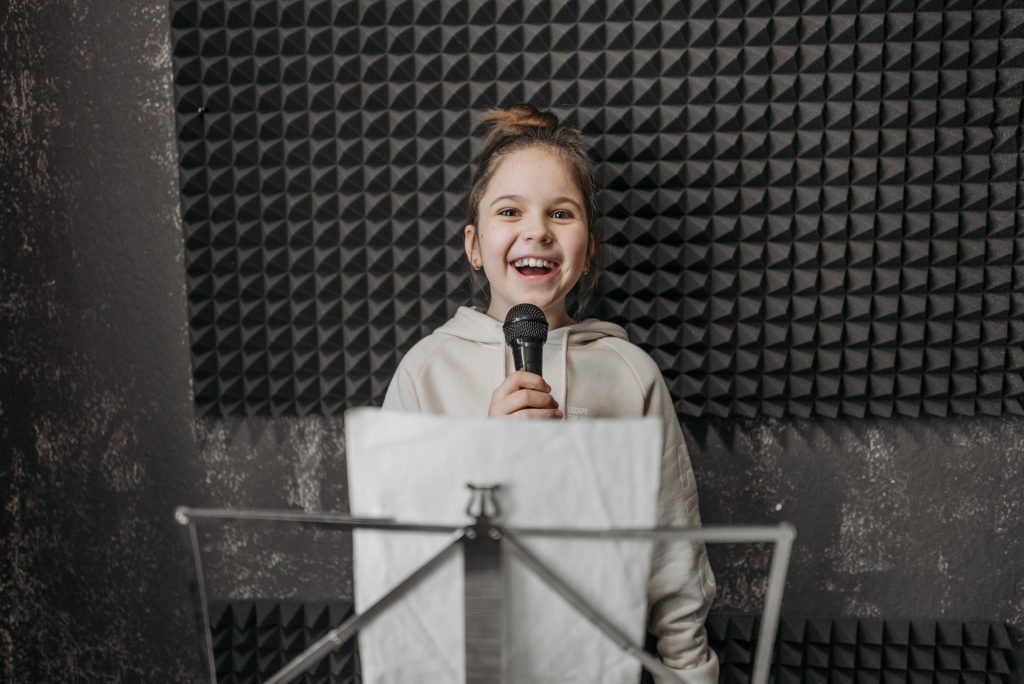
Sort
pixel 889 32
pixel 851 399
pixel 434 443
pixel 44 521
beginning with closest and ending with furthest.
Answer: pixel 434 443 → pixel 889 32 → pixel 851 399 → pixel 44 521

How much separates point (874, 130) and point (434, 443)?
108cm

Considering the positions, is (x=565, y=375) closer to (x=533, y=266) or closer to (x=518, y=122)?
(x=533, y=266)

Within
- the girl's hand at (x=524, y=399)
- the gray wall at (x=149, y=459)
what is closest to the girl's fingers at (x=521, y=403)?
the girl's hand at (x=524, y=399)

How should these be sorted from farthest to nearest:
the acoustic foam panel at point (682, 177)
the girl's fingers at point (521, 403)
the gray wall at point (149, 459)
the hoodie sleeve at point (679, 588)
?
the gray wall at point (149, 459)
the acoustic foam panel at point (682, 177)
the hoodie sleeve at point (679, 588)
the girl's fingers at point (521, 403)

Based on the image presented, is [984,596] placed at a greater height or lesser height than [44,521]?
lesser

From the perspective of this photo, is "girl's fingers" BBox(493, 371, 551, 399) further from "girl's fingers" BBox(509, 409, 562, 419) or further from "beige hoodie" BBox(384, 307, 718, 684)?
"beige hoodie" BBox(384, 307, 718, 684)

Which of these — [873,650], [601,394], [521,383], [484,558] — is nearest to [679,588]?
[601,394]

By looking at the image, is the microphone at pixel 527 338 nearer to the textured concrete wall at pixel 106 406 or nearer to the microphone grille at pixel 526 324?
the microphone grille at pixel 526 324

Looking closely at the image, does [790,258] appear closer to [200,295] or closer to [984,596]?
[984,596]

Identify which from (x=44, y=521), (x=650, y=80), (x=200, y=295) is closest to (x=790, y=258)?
(x=650, y=80)

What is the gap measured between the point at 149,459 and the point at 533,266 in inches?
38.0

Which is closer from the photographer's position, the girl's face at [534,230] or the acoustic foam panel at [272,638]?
the girl's face at [534,230]

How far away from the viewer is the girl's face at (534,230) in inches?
39.3

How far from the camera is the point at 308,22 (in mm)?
1267
